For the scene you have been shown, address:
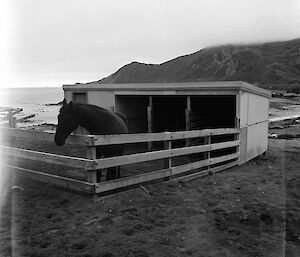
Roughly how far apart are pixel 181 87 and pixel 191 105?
206cm

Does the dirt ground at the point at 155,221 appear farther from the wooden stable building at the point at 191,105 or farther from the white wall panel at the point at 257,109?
the white wall panel at the point at 257,109

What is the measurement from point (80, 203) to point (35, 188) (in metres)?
1.18

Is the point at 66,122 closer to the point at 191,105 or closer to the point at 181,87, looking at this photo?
the point at 181,87

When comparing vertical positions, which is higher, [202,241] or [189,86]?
[189,86]

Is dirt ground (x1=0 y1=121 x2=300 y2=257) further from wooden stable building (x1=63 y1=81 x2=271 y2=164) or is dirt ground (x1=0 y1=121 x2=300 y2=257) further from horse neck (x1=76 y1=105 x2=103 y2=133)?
wooden stable building (x1=63 y1=81 x2=271 y2=164)

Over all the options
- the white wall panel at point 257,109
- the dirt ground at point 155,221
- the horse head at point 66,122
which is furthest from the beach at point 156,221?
the white wall panel at point 257,109

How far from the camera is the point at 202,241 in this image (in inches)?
165

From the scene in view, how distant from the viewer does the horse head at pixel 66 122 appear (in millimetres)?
5738

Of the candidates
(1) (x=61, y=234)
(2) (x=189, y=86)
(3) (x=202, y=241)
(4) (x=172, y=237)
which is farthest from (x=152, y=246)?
(2) (x=189, y=86)

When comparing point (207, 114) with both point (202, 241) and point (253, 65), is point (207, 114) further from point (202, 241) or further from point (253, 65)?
point (253, 65)

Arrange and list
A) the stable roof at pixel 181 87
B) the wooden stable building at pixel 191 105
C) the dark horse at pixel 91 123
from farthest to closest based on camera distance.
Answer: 1. the wooden stable building at pixel 191 105
2. the stable roof at pixel 181 87
3. the dark horse at pixel 91 123

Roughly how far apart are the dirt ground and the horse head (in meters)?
0.90

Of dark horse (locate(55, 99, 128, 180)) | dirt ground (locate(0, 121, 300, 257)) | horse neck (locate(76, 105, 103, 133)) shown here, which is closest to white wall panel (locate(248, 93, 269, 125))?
dirt ground (locate(0, 121, 300, 257))

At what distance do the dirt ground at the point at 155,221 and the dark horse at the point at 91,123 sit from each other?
0.93m
